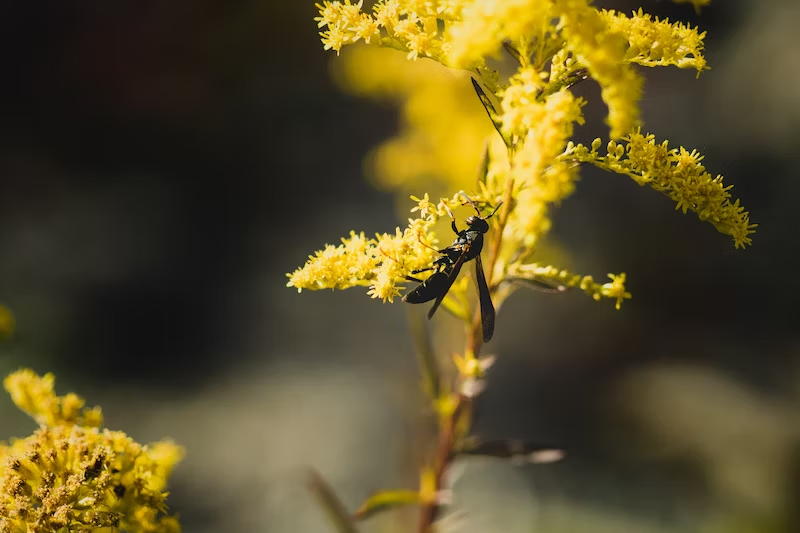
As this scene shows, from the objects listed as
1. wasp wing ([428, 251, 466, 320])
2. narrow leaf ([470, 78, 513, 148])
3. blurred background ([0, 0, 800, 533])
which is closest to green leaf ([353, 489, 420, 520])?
wasp wing ([428, 251, 466, 320])

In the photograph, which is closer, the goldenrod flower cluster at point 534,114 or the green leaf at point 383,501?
the goldenrod flower cluster at point 534,114

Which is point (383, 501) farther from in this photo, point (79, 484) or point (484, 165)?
point (484, 165)

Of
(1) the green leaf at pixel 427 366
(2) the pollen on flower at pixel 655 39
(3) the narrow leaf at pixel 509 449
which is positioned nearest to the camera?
(2) the pollen on flower at pixel 655 39

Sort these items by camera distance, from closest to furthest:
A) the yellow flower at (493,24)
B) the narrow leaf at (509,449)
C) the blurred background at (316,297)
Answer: the yellow flower at (493,24) < the narrow leaf at (509,449) < the blurred background at (316,297)

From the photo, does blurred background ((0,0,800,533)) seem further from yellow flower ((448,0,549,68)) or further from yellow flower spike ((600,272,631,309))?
yellow flower ((448,0,549,68))

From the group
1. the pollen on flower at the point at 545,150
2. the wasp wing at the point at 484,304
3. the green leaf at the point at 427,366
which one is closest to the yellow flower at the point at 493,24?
the pollen on flower at the point at 545,150

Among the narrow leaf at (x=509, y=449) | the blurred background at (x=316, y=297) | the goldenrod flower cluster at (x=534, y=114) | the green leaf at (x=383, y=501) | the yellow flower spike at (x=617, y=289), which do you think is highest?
the blurred background at (x=316, y=297)

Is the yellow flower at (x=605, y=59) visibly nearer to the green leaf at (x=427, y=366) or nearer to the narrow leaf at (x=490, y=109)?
the narrow leaf at (x=490, y=109)

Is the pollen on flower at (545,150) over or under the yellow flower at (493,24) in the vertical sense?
under
